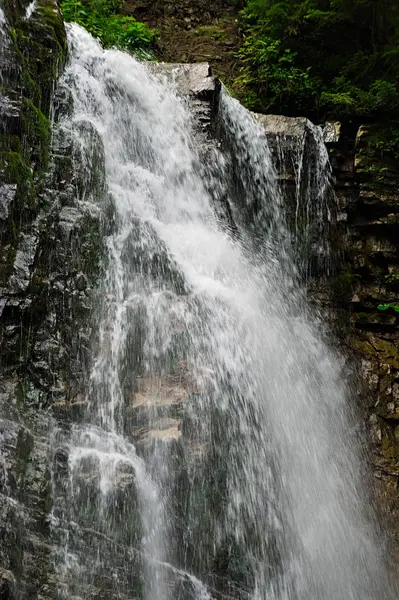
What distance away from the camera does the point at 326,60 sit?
382 inches

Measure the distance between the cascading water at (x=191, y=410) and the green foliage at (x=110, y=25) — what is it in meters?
2.09

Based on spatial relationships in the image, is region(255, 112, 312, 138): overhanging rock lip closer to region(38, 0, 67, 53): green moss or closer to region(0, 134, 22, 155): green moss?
region(38, 0, 67, 53): green moss

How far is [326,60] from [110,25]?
4.03 meters

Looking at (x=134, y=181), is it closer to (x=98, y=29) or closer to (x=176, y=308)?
(x=176, y=308)

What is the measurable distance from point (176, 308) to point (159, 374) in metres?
0.81

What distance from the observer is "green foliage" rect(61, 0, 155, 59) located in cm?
940

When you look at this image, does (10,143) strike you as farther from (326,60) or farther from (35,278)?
(326,60)

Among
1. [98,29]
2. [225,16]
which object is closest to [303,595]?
[98,29]

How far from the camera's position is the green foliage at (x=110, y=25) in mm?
9398

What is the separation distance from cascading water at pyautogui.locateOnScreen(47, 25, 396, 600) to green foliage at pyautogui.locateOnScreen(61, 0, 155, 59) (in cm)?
209

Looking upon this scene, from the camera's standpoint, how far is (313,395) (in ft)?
21.3

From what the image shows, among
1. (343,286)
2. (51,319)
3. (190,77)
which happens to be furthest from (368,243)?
(51,319)

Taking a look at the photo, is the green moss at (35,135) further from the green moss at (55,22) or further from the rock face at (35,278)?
the green moss at (55,22)

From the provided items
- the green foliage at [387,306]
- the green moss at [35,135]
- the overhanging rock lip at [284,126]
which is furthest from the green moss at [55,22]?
the green foliage at [387,306]
